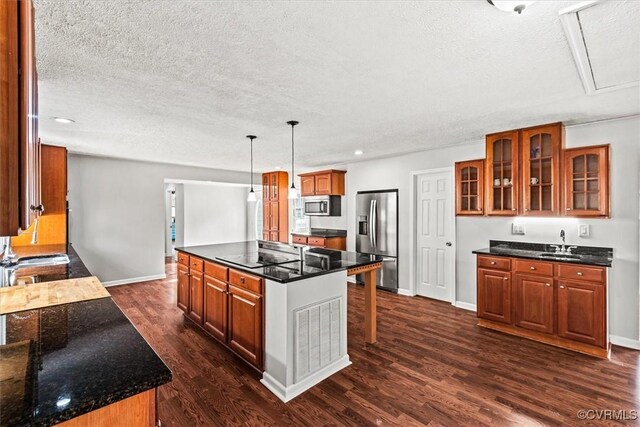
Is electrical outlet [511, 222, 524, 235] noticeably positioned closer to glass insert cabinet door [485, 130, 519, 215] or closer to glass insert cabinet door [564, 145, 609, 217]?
glass insert cabinet door [485, 130, 519, 215]

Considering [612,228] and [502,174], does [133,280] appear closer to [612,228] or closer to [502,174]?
[502,174]

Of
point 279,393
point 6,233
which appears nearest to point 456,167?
point 279,393

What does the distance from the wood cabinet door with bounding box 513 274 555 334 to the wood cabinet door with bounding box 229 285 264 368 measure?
9.22 feet

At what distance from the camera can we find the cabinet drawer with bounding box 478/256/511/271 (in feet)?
11.3

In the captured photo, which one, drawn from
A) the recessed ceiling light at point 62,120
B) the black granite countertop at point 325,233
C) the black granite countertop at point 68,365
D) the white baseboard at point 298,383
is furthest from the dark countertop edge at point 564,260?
the recessed ceiling light at point 62,120

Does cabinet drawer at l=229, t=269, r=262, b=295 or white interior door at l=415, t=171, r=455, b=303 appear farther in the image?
white interior door at l=415, t=171, r=455, b=303

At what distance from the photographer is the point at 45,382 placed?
938 millimetres

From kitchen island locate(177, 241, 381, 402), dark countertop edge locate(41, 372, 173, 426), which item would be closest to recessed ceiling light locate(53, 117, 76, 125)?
kitchen island locate(177, 241, 381, 402)

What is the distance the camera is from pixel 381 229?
532 centimetres

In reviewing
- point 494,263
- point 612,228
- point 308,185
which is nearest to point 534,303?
point 494,263

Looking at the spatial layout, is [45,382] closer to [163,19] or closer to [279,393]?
[163,19]

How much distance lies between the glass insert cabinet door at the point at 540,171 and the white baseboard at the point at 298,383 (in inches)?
107

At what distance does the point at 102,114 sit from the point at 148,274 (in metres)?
3.87

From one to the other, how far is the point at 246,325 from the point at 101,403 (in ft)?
6.23
